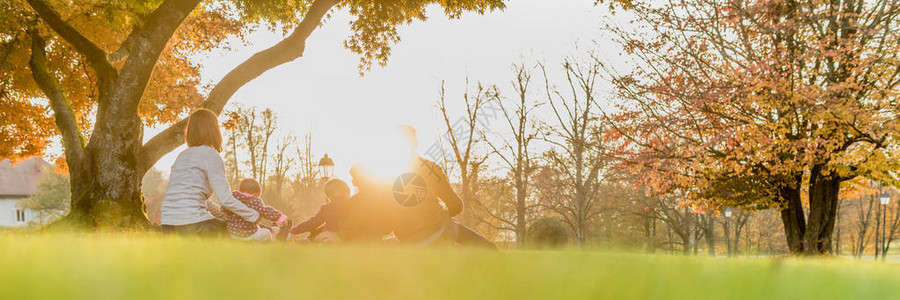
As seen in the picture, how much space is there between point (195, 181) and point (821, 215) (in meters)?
17.5

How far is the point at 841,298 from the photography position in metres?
1.85

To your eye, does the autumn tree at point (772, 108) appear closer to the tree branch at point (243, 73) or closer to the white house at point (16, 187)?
the tree branch at point (243, 73)

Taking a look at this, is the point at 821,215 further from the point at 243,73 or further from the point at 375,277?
the point at 375,277

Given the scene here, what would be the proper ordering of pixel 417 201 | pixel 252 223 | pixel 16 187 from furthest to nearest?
pixel 16 187 < pixel 252 223 < pixel 417 201

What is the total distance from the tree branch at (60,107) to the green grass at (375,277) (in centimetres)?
1429

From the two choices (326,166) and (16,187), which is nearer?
(326,166)

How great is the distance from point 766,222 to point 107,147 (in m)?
57.7

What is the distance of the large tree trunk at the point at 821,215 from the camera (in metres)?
16.9

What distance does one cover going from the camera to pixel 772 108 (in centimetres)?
1431

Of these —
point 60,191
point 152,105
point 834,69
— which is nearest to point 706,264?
point 834,69

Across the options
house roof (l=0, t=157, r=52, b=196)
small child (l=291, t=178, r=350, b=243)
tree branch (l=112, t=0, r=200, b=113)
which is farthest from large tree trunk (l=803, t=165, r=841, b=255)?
house roof (l=0, t=157, r=52, b=196)

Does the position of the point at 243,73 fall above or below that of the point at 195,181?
above

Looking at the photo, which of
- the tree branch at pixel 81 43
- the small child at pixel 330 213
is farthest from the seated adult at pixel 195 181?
the tree branch at pixel 81 43

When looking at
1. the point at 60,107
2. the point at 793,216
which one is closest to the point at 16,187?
the point at 60,107
